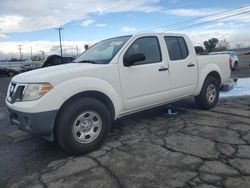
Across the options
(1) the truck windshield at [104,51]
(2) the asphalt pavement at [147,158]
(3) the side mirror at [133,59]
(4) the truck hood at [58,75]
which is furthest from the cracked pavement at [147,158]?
(1) the truck windshield at [104,51]

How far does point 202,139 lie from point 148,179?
5.60 feet

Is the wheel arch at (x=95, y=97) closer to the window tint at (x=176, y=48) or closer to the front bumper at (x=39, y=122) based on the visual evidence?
the front bumper at (x=39, y=122)

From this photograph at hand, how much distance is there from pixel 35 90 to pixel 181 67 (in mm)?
3136

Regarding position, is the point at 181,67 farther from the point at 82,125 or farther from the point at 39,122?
the point at 39,122

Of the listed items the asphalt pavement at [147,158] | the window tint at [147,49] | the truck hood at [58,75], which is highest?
the window tint at [147,49]

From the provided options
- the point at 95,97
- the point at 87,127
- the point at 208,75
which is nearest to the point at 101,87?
the point at 95,97

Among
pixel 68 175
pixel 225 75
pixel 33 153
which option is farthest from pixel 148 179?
pixel 225 75

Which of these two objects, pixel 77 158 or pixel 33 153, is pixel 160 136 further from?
Answer: pixel 33 153

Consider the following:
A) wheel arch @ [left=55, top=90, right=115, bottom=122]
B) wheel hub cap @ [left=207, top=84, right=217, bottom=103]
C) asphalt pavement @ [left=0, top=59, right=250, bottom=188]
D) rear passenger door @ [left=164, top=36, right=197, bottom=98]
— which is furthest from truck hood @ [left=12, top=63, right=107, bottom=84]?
wheel hub cap @ [left=207, top=84, right=217, bottom=103]

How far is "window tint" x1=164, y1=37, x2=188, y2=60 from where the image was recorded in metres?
5.73

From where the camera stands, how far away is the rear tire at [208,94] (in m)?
6.50

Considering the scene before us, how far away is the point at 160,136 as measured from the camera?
4926 mm

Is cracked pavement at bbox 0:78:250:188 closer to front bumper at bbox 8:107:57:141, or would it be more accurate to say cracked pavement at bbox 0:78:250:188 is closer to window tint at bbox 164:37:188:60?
front bumper at bbox 8:107:57:141

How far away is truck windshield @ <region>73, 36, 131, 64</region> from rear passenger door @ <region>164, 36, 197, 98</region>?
112 cm
